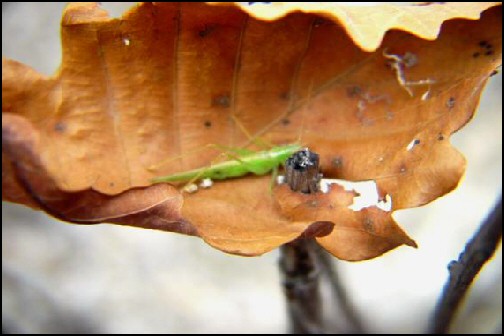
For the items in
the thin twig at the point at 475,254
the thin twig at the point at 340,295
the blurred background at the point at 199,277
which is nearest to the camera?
the thin twig at the point at 475,254

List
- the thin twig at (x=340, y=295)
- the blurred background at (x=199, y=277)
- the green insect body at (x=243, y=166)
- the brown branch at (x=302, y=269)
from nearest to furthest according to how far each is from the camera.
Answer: the brown branch at (x=302, y=269), the green insect body at (x=243, y=166), the thin twig at (x=340, y=295), the blurred background at (x=199, y=277)

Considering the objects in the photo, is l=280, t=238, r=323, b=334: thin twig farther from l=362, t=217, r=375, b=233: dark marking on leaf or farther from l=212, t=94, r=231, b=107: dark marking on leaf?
l=212, t=94, r=231, b=107: dark marking on leaf

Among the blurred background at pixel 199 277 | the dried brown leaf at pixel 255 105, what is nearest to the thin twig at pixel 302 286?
the dried brown leaf at pixel 255 105

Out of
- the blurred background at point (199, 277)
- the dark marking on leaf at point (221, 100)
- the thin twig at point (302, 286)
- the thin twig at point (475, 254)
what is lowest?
the blurred background at point (199, 277)

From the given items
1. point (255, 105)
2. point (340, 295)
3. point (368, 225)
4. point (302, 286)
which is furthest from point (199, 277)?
point (368, 225)

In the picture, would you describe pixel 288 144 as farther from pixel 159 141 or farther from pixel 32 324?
pixel 32 324

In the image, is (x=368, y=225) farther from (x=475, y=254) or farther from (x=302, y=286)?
(x=302, y=286)

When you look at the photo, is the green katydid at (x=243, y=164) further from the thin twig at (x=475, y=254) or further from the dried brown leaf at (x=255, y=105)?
the thin twig at (x=475, y=254)

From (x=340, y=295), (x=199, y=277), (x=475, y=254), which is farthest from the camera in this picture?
(x=199, y=277)
